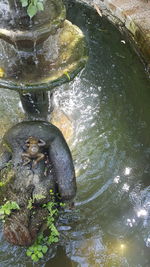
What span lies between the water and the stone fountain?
44 cm

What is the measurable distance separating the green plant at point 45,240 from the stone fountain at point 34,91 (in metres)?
0.09

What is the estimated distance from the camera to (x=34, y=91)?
11.6 ft

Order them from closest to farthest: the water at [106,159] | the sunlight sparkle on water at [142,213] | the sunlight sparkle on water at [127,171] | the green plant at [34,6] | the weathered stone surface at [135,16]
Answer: the green plant at [34,6]
the water at [106,159]
the sunlight sparkle on water at [142,213]
the sunlight sparkle on water at [127,171]
the weathered stone surface at [135,16]

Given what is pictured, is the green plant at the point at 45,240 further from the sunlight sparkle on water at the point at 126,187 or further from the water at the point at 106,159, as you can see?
the sunlight sparkle on water at the point at 126,187

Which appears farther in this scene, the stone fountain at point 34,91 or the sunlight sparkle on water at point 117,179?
the sunlight sparkle on water at point 117,179

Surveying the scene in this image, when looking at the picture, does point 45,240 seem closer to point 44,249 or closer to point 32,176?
point 44,249

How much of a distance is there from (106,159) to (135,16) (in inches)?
110

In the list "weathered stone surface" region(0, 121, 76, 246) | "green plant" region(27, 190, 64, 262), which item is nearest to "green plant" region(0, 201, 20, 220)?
"weathered stone surface" region(0, 121, 76, 246)

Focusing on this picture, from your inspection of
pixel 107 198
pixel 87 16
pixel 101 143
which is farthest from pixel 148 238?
pixel 87 16

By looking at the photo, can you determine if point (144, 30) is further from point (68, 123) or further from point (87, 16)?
point (68, 123)

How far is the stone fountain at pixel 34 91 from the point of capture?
335 cm

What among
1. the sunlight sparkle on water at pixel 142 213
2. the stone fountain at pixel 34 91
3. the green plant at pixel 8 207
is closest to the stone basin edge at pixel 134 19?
the stone fountain at pixel 34 91

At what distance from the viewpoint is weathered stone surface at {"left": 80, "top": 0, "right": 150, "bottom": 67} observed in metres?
5.58

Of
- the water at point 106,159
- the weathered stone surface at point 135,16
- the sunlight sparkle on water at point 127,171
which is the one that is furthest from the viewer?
the weathered stone surface at point 135,16
